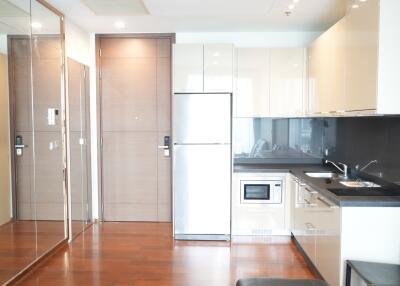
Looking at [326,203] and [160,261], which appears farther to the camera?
[160,261]

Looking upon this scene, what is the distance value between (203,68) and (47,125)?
188 centimetres

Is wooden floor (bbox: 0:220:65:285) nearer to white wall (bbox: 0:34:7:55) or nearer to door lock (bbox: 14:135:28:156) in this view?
door lock (bbox: 14:135:28:156)

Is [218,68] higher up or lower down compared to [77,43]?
lower down

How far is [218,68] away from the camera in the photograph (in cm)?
424

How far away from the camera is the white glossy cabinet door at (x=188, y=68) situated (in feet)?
13.8

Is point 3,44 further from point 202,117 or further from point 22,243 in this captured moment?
point 202,117

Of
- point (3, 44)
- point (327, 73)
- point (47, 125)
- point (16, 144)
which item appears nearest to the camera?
point (3, 44)

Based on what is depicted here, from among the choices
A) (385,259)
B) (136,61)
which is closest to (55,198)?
(136,61)

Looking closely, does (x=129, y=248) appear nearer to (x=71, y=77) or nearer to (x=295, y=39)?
(x=71, y=77)

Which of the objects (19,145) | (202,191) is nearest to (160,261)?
(202,191)

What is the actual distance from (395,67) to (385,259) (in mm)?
1364

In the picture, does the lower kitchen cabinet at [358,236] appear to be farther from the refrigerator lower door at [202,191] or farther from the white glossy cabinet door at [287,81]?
the white glossy cabinet door at [287,81]

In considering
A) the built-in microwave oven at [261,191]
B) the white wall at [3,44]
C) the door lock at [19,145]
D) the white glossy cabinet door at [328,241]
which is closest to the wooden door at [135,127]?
the built-in microwave oven at [261,191]

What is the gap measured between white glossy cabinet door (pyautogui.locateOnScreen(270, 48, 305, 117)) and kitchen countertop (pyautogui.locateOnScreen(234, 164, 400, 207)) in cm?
69
